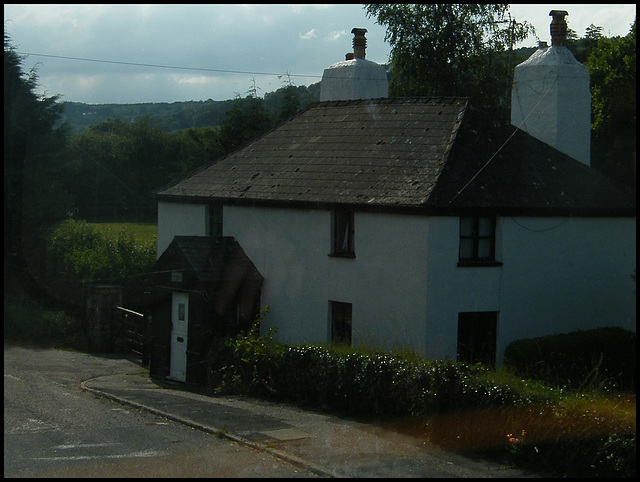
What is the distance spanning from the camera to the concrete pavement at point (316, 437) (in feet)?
33.4

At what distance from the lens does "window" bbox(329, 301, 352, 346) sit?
18.8 meters

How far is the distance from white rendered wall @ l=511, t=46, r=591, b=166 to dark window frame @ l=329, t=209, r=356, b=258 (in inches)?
258

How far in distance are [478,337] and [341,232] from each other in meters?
4.12

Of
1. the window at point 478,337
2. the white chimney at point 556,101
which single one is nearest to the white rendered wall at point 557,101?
the white chimney at point 556,101

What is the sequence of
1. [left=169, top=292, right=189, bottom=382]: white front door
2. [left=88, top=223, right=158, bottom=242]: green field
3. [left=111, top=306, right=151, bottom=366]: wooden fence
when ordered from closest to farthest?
[left=169, top=292, right=189, bottom=382]: white front door, [left=111, top=306, right=151, bottom=366]: wooden fence, [left=88, top=223, right=158, bottom=242]: green field

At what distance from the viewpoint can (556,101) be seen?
70.0 feet

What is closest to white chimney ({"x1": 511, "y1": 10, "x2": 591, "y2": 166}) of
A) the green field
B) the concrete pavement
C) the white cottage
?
the white cottage

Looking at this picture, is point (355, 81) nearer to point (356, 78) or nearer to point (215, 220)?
point (356, 78)

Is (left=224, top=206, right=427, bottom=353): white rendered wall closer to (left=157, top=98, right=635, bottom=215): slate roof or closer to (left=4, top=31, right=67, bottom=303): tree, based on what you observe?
(left=157, top=98, right=635, bottom=215): slate roof

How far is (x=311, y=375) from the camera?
14781 mm

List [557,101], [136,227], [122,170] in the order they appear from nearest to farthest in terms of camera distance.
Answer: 1. [557,101]
2. [136,227]
3. [122,170]

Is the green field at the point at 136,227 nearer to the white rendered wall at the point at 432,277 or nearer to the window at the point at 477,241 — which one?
the white rendered wall at the point at 432,277

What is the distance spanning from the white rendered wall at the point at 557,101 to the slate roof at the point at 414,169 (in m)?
1.28

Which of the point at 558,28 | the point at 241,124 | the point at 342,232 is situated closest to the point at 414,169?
the point at 342,232
